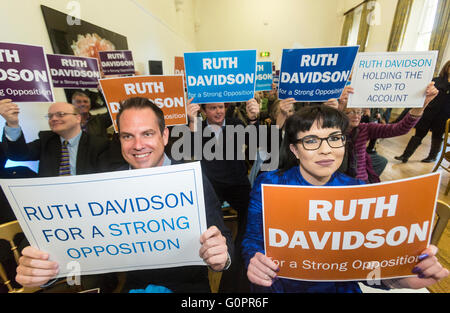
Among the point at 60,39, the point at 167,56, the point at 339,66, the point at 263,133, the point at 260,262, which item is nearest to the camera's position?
the point at 260,262

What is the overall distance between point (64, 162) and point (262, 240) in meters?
1.73

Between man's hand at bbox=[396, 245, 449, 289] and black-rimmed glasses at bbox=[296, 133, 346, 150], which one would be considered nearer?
man's hand at bbox=[396, 245, 449, 289]

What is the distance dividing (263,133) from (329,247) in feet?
5.12

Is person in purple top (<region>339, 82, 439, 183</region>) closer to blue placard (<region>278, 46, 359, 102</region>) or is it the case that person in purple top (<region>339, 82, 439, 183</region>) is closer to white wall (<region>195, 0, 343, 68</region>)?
blue placard (<region>278, 46, 359, 102</region>)

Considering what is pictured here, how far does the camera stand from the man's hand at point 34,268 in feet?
2.60

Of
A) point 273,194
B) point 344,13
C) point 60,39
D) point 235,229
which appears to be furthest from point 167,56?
point 344,13

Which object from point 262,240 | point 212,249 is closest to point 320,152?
point 262,240

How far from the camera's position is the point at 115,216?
81cm

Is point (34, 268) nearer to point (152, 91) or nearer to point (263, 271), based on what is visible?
point (263, 271)

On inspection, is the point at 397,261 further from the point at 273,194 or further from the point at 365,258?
the point at 273,194

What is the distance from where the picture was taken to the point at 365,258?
794 millimetres

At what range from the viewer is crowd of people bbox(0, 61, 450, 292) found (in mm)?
839

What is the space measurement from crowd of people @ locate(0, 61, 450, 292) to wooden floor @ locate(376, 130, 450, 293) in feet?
3.35

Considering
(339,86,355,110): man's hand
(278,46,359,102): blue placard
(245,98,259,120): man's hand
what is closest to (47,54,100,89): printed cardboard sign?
(245,98,259,120): man's hand
